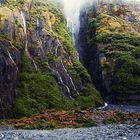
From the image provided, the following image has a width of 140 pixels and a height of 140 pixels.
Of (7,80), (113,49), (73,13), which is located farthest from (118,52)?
(7,80)

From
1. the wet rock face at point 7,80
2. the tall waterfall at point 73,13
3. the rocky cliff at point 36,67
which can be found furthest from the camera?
the tall waterfall at point 73,13

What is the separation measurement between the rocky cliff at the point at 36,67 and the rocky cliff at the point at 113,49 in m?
5.60

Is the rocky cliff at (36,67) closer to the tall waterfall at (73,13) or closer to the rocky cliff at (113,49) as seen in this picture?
the rocky cliff at (113,49)

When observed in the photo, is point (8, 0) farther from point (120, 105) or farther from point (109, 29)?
point (120, 105)

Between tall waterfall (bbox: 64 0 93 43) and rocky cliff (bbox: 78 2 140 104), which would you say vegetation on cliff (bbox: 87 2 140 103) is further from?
tall waterfall (bbox: 64 0 93 43)

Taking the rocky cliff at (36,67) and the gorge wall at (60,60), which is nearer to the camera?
the rocky cliff at (36,67)

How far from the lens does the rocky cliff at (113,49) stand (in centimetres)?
9756

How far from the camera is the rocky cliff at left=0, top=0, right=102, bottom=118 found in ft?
266

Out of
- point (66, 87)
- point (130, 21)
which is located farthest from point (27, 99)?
point (130, 21)

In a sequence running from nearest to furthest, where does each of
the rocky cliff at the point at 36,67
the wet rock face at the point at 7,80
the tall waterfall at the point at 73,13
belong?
the wet rock face at the point at 7,80, the rocky cliff at the point at 36,67, the tall waterfall at the point at 73,13

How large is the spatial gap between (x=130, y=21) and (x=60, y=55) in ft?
130

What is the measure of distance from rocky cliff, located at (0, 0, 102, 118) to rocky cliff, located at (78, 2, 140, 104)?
18.4 feet

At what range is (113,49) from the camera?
4350 inches

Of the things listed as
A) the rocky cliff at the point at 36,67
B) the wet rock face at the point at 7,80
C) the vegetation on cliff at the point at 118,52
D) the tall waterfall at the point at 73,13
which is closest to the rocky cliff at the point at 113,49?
the vegetation on cliff at the point at 118,52
